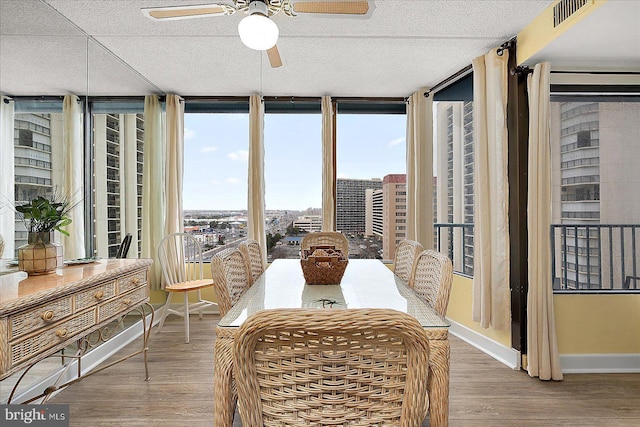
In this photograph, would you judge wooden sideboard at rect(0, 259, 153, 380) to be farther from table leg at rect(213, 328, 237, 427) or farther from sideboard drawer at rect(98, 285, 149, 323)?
table leg at rect(213, 328, 237, 427)

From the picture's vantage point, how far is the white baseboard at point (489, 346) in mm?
2656

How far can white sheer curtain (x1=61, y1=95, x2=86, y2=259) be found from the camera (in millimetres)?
2436

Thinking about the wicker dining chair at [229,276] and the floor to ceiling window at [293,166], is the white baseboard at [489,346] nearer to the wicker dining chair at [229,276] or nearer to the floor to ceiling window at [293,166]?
the floor to ceiling window at [293,166]

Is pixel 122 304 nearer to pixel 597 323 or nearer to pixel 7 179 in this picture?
pixel 7 179

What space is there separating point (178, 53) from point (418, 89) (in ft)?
8.52

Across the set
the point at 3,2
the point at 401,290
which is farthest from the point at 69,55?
the point at 401,290

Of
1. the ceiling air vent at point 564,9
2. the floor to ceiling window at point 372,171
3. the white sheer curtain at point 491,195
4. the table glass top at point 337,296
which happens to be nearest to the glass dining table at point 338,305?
the table glass top at point 337,296

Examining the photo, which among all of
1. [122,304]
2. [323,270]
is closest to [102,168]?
[122,304]

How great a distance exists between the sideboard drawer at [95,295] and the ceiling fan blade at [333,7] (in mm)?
1931

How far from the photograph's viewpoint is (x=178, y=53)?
300 centimetres

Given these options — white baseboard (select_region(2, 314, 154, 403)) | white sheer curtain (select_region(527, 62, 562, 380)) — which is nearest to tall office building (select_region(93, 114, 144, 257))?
white baseboard (select_region(2, 314, 154, 403))

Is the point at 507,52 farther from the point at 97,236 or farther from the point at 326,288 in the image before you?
the point at 97,236

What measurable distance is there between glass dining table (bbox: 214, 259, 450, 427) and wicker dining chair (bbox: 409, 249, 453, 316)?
76 millimetres

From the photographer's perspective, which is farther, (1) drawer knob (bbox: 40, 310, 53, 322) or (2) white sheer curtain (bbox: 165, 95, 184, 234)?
(2) white sheer curtain (bbox: 165, 95, 184, 234)
